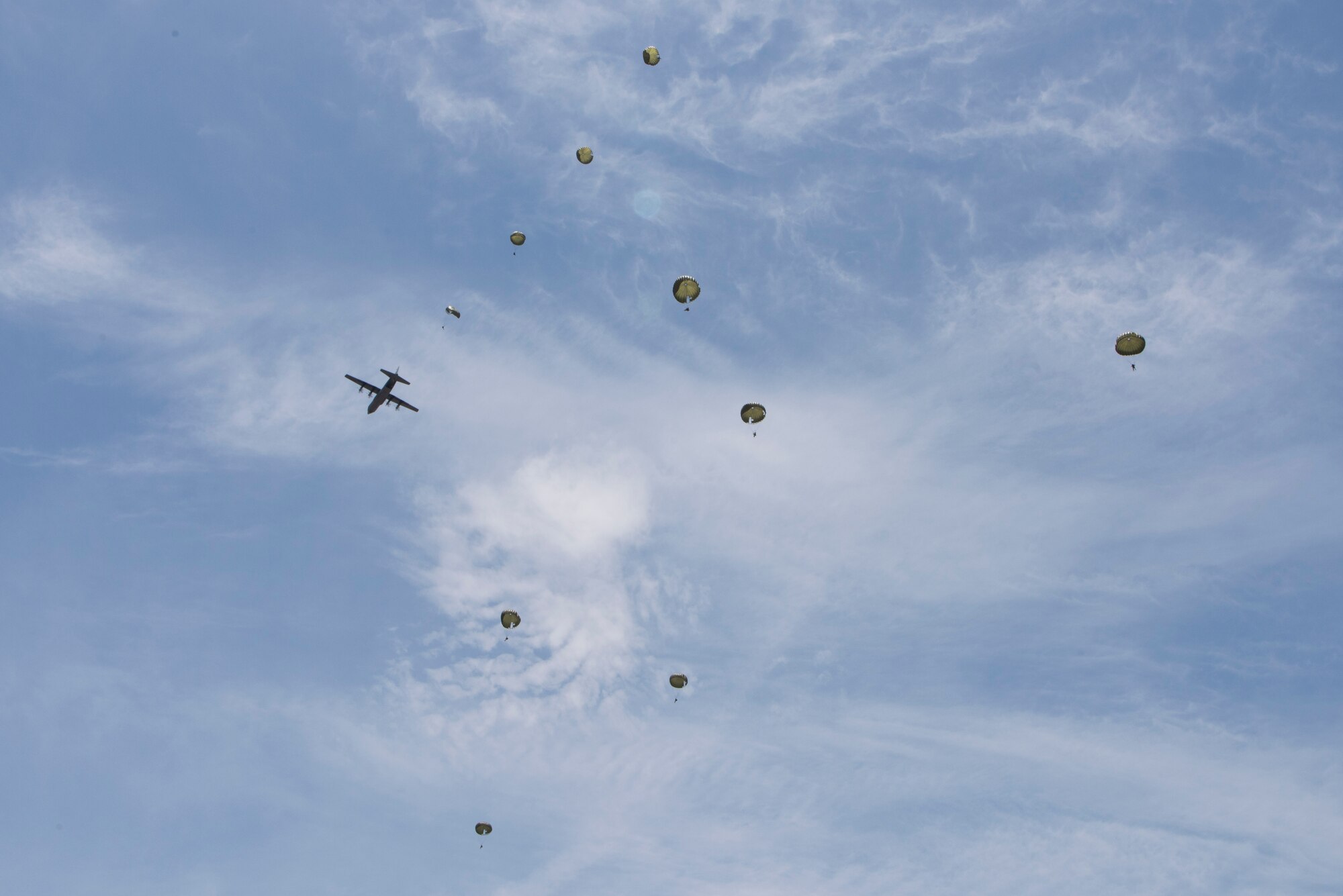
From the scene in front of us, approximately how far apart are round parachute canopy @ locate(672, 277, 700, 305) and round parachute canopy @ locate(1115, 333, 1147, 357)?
27.6 meters

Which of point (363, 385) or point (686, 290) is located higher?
point (363, 385)

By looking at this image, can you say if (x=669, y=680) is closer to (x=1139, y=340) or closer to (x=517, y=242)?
(x=517, y=242)

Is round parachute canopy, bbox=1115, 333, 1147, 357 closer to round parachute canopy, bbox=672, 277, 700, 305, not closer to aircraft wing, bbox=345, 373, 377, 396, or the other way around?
round parachute canopy, bbox=672, 277, 700, 305

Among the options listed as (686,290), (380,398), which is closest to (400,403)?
(380,398)

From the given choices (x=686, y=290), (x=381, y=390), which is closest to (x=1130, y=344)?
(x=686, y=290)

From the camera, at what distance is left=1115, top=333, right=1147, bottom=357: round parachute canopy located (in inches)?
2030

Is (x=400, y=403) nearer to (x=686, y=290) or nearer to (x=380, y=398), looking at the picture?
(x=380, y=398)

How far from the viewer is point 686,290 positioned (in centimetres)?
5634

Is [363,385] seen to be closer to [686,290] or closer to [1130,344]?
[686,290]

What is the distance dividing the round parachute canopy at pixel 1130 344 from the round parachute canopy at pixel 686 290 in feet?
90.5

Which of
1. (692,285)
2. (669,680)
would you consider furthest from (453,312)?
(669,680)

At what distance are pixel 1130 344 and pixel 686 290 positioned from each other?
2900 centimetres

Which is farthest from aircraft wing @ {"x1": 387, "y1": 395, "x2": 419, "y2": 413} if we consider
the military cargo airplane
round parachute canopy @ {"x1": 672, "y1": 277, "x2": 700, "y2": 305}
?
round parachute canopy @ {"x1": 672, "y1": 277, "x2": 700, "y2": 305}

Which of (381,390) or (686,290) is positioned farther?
(381,390)
